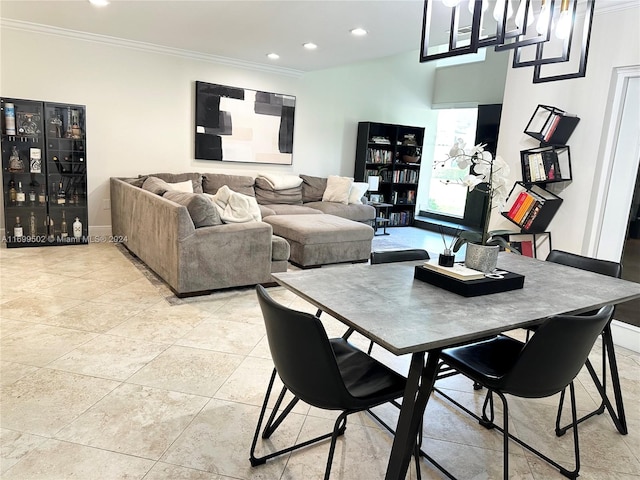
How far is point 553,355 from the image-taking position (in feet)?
5.17

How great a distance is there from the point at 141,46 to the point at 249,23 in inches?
79.3

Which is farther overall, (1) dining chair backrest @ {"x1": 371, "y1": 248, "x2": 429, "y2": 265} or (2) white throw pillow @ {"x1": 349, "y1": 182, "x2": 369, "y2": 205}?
(2) white throw pillow @ {"x1": 349, "y1": 182, "x2": 369, "y2": 205}

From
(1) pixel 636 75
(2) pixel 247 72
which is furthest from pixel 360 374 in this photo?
(2) pixel 247 72

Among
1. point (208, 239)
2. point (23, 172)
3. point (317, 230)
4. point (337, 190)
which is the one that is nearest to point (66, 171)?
point (23, 172)

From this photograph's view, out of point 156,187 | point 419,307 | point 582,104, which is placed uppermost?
point 582,104

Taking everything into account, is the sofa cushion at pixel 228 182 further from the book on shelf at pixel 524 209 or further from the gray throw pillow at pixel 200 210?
the book on shelf at pixel 524 209

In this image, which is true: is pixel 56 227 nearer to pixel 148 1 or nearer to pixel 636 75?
pixel 148 1

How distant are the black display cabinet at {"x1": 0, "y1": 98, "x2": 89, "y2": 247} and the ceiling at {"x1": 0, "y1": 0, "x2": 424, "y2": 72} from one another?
3.25ft

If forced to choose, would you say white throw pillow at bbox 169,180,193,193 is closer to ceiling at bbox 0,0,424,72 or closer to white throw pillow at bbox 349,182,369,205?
ceiling at bbox 0,0,424,72

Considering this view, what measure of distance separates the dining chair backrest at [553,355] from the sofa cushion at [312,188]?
548 cm

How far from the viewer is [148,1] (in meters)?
3.92

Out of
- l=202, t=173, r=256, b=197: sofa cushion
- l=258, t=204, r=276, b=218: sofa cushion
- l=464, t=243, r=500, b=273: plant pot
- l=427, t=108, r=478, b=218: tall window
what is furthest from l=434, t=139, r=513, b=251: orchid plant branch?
l=427, t=108, r=478, b=218: tall window

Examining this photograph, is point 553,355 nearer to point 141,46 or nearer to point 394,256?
point 394,256

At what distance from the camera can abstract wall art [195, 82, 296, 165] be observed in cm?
620
